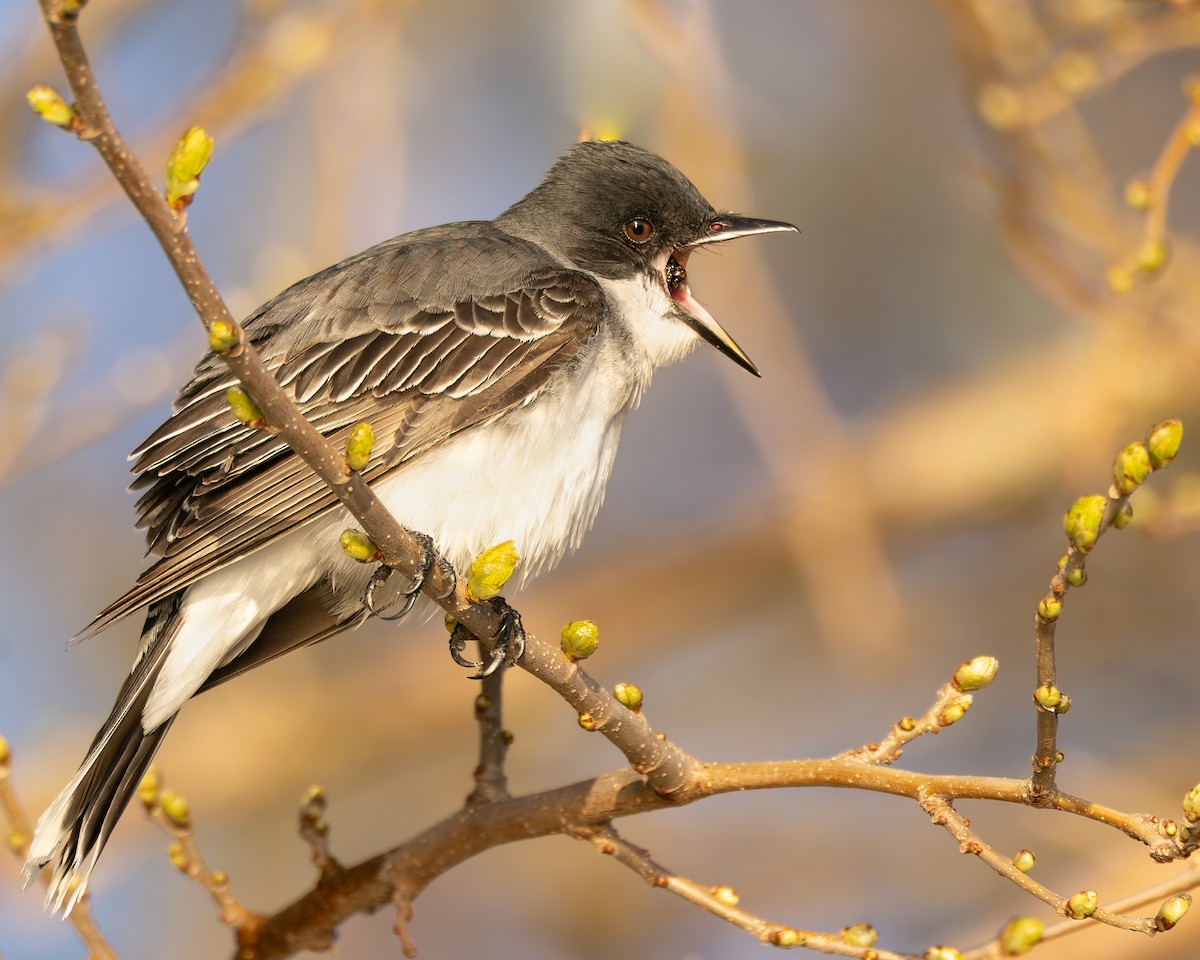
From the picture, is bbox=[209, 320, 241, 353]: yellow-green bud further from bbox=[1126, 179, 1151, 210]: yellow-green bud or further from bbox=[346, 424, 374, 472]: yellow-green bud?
bbox=[1126, 179, 1151, 210]: yellow-green bud

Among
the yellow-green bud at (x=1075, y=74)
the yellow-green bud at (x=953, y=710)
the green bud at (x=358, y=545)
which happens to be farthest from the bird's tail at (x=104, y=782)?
the yellow-green bud at (x=1075, y=74)

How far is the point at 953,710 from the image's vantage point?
258cm

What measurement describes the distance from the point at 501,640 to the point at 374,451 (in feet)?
2.87

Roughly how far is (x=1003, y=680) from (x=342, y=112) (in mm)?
4512

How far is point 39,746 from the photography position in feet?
22.5

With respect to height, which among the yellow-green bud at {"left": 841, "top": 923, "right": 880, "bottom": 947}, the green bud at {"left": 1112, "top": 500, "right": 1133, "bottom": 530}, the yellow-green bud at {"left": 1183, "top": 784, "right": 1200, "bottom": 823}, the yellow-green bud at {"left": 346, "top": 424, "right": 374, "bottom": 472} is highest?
the yellow-green bud at {"left": 346, "top": 424, "right": 374, "bottom": 472}

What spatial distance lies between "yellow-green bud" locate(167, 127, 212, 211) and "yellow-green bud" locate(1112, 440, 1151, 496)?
1447mm

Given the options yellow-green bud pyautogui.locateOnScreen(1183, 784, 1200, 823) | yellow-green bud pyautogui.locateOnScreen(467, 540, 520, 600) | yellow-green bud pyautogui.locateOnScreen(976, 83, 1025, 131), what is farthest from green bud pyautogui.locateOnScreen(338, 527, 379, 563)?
yellow-green bud pyautogui.locateOnScreen(976, 83, 1025, 131)

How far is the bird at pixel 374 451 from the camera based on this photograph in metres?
3.70

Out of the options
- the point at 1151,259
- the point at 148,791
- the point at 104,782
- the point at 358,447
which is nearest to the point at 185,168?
the point at 358,447

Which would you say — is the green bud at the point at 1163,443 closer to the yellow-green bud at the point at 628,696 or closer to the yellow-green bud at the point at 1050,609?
the yellow-green bud at the point at 1050,609

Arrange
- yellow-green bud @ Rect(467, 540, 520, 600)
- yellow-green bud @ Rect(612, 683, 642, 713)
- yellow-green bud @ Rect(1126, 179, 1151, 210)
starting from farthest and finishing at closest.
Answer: yellow-green bud @ Rect(1126, 179, 1151, 210) < yellow-green bud @ Rect(612, 683, 642, 713) < yellow-green bud @ Rect(467, 540, 520, 600)

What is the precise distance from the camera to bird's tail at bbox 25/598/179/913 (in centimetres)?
359

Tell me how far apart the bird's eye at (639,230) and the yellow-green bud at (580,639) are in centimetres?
209
